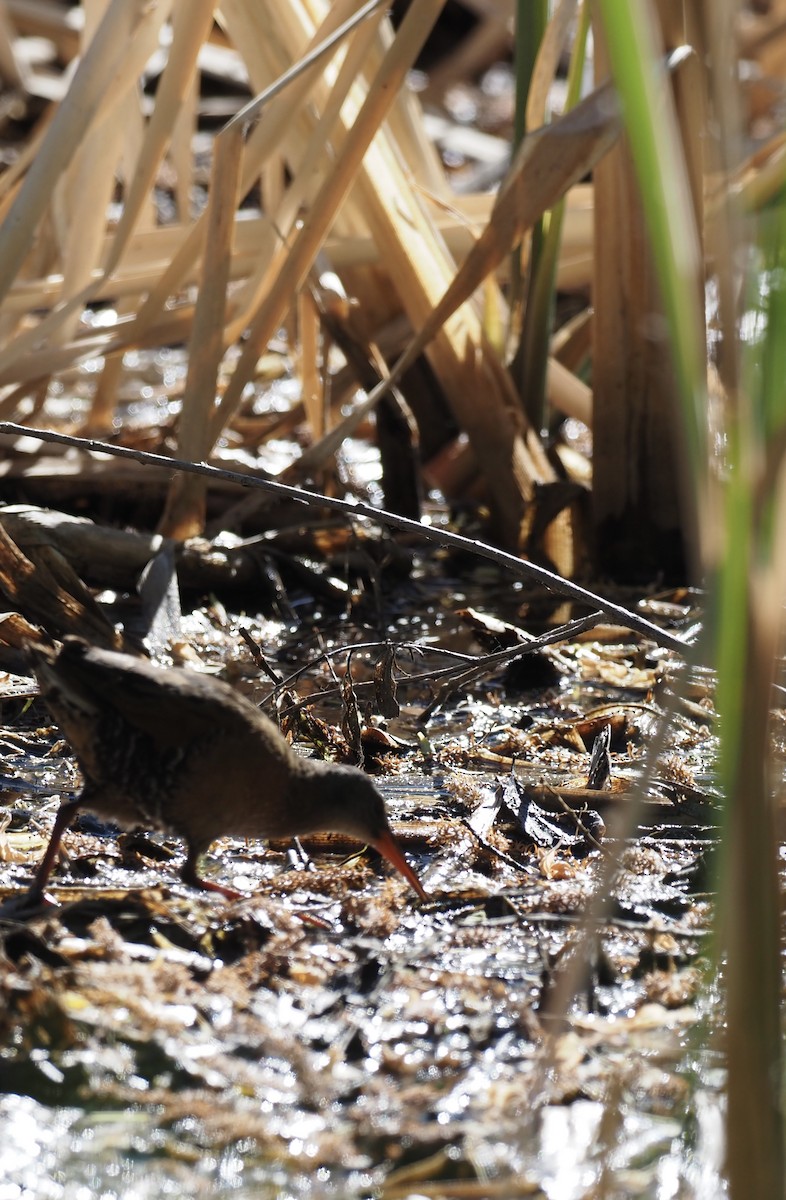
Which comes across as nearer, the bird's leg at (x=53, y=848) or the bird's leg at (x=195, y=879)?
the bird's leg at (x=53, y=848)

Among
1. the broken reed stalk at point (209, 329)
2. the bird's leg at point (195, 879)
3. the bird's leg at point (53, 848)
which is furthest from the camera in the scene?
the broken reed stalk at point (209, 329)

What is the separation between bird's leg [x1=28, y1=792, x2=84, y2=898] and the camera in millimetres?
2705

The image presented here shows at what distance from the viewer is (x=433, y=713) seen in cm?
393

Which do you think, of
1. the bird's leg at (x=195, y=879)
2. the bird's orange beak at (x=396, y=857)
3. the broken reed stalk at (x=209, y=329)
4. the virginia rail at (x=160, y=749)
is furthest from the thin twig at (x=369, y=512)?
the broken reed stalk at (x=209, y=329)

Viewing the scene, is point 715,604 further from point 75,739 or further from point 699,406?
point 75,739

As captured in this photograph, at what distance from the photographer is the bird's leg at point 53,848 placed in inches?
106

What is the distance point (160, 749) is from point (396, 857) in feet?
1.84

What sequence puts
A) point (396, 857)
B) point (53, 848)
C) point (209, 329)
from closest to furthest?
1. point (53, 848)
2. point (396, 857)
3. point (209, 329)

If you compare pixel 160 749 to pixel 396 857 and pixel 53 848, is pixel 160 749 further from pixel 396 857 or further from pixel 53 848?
pixel 396 857

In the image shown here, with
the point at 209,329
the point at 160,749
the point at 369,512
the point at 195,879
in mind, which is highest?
the point at 209,329

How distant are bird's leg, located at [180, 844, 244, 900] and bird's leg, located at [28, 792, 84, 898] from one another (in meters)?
0.25

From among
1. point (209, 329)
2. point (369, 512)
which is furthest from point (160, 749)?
point (209, 329)

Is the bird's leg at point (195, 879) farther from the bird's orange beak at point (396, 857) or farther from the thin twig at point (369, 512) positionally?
the thin twig at point (369, 512)

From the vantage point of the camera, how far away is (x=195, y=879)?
112 inches
